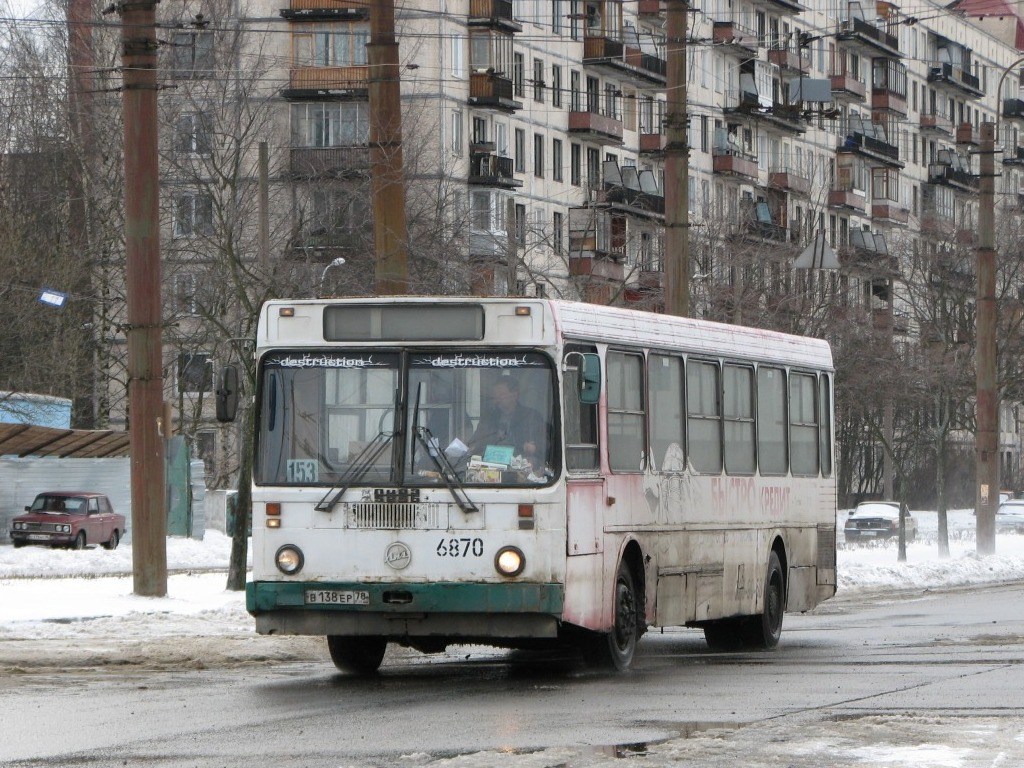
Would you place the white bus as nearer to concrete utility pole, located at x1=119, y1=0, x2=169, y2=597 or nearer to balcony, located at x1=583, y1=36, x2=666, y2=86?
concrete utility pole, located at x1=119, y1=0, x2=169, y2=597

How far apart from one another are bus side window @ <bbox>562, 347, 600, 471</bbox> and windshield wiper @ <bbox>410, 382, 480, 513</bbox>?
29.0 inches

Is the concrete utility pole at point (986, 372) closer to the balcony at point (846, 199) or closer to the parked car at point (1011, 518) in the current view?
the parked car at point (1011, 518)

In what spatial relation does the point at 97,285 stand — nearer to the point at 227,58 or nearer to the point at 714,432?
the point at 227,58

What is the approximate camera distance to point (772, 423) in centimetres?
1950

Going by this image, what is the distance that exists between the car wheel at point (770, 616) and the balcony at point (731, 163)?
6333 cm

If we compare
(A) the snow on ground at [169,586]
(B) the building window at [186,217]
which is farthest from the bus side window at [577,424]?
(B) the building window at [186,217]

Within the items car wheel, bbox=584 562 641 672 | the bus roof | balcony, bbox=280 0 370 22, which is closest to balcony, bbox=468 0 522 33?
balcony, bbox=280 0 370 22

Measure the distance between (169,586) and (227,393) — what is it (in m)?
10.3

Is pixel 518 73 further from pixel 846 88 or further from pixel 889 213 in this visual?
pixel 889 213

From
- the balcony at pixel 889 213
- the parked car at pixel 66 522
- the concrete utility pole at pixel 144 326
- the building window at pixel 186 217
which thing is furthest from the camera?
the balcony at pixel 889 213

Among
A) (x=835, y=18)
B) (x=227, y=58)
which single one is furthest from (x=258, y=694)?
(x=835, y=18)

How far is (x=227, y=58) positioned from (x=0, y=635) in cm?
3748

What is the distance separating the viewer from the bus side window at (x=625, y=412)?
15.6 m

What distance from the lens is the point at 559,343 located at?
48.0 ft
